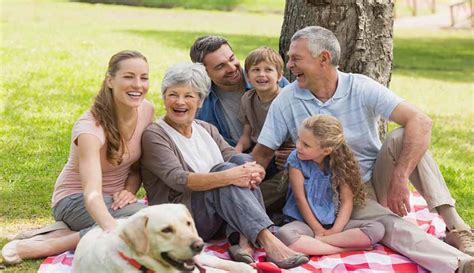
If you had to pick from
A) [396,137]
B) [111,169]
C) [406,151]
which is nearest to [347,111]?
[396,137]

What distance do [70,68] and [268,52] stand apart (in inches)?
324

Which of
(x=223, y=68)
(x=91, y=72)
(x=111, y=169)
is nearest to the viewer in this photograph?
(x=111, y=169)

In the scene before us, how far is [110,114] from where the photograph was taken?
4.93m

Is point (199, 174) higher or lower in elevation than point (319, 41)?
lower

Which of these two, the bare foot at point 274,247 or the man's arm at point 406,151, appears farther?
the man's arm at point 406,151

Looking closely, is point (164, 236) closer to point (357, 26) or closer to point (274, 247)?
point (274, 247)

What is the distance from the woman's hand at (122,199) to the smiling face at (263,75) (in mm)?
1146

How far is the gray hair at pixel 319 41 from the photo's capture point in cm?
538

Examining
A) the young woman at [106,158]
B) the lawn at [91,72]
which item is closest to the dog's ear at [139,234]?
the young woman at [106,158]

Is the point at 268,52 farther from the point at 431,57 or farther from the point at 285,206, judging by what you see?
the point at 431,57

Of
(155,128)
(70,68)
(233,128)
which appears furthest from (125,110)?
(70,68)

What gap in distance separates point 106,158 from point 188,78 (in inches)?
26.6

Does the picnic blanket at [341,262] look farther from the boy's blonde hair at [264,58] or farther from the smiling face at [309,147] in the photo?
the boy's blonde hair at [264,58]

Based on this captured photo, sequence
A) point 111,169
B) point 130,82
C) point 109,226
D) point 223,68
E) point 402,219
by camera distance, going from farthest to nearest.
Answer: point 223,68, point 402,219, point 111,169, point 130,82, point 109,226
